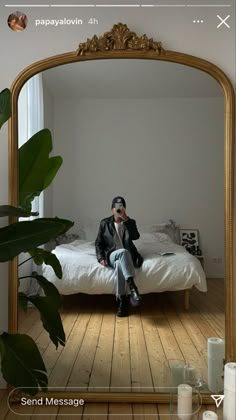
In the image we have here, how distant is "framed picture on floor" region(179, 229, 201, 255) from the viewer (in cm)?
170

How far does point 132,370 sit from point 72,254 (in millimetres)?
588

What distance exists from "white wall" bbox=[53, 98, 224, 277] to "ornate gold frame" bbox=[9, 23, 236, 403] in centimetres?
4

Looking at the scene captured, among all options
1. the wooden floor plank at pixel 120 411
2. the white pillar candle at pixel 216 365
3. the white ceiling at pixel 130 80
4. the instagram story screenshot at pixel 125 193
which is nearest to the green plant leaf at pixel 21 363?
the instagram story screenshot at pixel 125 193

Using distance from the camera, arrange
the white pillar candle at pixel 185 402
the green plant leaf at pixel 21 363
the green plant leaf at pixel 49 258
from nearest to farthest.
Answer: the green plant leaf at pixel 21 363
the white pillar candle at pixel 185 402
the green plant leaf at pixel 49 258

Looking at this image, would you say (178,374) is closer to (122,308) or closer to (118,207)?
(122,308)

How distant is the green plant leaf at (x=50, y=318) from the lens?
150 centimetres

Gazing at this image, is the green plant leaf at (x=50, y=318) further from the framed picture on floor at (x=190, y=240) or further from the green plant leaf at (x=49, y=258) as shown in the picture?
the framed picture on floor at (x=190, y=240)

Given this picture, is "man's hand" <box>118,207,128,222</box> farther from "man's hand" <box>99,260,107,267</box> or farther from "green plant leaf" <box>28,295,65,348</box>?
"green plant leaf" <box>28,295,65,348</box>

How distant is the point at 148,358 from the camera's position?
5.49 feet

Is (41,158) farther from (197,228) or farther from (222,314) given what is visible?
(222,314)

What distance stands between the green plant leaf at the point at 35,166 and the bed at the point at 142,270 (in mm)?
279

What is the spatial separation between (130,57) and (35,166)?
653 mm

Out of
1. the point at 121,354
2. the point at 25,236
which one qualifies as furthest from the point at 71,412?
the point at 25,236

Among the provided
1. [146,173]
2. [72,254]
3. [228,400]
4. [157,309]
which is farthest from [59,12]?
[228,400]
